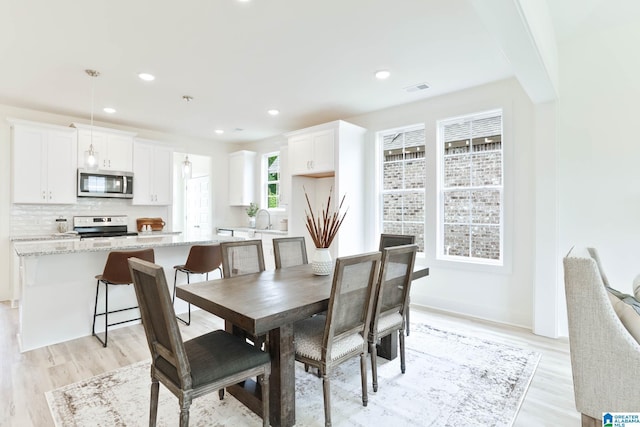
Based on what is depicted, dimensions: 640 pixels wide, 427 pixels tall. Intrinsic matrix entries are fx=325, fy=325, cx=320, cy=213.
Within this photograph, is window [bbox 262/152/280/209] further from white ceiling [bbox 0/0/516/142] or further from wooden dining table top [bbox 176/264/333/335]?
wooden dining table top [bbox 176/264/333/335]

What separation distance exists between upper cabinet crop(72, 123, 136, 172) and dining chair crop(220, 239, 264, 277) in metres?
3.71

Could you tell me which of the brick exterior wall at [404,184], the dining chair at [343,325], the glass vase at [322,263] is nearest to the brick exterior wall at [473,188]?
the brick exterior wall at [404,184]

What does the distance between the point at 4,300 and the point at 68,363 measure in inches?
114

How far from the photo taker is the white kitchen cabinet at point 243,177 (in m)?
6.62

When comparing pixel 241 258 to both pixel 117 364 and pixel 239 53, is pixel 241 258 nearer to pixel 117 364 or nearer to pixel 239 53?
pixel 117 364

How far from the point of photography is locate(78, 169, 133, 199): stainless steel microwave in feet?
16.1

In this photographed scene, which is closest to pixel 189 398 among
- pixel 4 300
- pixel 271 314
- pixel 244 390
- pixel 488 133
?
pixel 271 314

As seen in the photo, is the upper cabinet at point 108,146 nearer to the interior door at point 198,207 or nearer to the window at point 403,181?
the interior door at point 198,207

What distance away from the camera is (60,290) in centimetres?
315

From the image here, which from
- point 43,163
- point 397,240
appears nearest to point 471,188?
point 397,240

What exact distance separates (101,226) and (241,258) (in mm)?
3850

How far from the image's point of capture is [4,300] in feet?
14.8

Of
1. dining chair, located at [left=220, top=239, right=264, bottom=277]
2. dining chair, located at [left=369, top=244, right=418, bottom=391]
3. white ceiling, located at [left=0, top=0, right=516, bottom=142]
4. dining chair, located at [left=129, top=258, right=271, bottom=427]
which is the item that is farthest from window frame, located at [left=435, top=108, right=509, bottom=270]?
dining chair, located at [left=129, top=258, right=271, bottom=427]

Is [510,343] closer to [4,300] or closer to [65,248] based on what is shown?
[65,248]
